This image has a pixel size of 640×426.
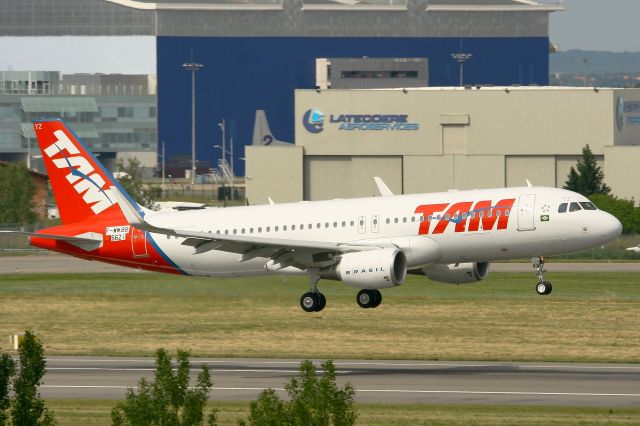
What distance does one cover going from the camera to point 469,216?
2235 inches

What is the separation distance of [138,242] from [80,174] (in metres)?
4.21

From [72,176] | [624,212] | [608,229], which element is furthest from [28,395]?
[624,212]

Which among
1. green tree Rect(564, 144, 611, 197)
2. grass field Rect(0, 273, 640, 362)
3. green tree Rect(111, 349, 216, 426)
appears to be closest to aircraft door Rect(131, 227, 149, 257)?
grass field Rect(0, 273, 640, 362)

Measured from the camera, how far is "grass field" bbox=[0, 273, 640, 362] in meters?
61.8

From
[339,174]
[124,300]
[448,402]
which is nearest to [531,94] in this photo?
[339,174]

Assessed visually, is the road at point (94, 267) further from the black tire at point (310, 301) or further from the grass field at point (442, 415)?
the grass field at point (442, 415)

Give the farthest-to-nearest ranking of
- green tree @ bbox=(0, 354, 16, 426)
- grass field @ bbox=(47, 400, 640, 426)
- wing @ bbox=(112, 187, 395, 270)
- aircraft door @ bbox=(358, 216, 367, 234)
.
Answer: aircraft door @ bbox=(358, 216, 367, 234), wing @ bbox=(112, 187, 395, 270), grass field @ bbox=(47, 400, 640, 426), green tree @ bbox=(0, 354, 16, 426)

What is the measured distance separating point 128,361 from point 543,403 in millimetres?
20204

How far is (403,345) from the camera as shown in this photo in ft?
210

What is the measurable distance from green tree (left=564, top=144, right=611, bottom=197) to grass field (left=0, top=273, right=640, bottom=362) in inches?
2014

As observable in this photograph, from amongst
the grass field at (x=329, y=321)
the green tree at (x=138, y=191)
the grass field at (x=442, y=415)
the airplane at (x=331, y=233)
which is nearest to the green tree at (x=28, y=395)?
the grass field at (x=442, y=415)

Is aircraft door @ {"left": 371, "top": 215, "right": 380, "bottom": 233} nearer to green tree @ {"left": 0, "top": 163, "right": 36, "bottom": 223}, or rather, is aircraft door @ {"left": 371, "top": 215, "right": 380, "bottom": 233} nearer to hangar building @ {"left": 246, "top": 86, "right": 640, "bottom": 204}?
green tree @ {"left": 0, "top": 163, "right": 36, "bottom": 223}

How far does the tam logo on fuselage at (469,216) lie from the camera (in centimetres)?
5662

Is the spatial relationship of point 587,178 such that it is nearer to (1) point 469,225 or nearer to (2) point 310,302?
(2) point 310,302
